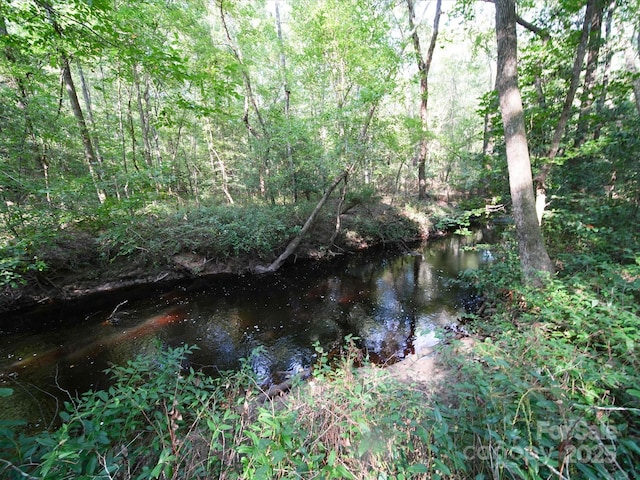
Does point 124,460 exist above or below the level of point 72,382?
above

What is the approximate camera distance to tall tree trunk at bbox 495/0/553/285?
437 cm

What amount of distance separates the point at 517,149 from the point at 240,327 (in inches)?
284

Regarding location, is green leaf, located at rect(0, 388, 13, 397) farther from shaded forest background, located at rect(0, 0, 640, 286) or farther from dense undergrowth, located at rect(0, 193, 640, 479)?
shaded forest background, located at rect(0, 0, 640, 286)

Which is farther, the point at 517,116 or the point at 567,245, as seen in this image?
the point at 567,245

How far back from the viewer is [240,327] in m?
6.77

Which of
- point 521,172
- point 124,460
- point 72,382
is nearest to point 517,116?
point 521,172

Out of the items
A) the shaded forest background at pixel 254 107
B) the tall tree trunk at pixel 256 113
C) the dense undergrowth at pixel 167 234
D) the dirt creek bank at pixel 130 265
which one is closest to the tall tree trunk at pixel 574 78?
the shaded forest background at pixel 254 107

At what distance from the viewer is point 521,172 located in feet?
14.7

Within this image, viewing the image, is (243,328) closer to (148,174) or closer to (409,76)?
(148,174)

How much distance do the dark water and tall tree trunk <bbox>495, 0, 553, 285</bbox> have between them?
221 cm

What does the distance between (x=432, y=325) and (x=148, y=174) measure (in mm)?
7876

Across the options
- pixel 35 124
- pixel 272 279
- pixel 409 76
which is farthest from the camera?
pixel 409 76

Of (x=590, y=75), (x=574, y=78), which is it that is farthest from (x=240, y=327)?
(x=590, y=75)

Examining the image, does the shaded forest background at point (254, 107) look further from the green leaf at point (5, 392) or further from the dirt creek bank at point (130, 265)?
the green leaf at point (5, 392)
